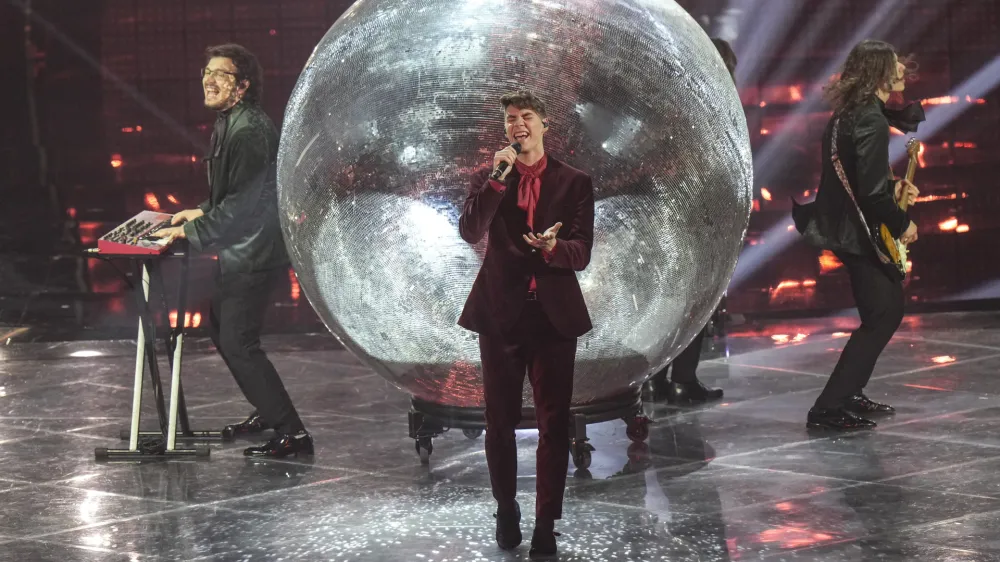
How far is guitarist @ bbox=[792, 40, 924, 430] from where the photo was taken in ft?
19.7

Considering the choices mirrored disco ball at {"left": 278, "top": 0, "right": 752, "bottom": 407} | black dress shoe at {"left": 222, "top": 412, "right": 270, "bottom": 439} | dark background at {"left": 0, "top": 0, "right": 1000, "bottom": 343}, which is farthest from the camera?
dark background at {"left": 0, "top": 0, "right": 1000, "bottom": 343}

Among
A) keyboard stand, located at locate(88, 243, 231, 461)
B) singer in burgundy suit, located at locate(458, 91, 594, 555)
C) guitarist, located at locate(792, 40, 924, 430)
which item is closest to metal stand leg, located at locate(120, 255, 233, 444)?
keyboard stand, located at locate(88, 243, 231, 461)

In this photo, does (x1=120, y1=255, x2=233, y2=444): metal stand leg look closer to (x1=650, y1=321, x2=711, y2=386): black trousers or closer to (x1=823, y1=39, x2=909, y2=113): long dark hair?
(x1=650, y1=321, x2=711, y2=386): black trousers

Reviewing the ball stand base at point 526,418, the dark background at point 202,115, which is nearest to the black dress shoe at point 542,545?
the ball stand base at point 526,418

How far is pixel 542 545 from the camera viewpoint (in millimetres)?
4352

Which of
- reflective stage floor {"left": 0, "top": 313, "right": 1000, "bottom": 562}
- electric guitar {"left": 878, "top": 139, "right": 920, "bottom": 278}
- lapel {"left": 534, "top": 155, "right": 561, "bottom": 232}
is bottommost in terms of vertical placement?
reflective stage floor {"left": 0, "top": 313, "right": 1000, "bottom": 562}

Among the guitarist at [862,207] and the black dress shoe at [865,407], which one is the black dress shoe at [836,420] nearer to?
the guitarist at [862,207]

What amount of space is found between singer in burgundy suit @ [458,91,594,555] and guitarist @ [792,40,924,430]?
Result: 2.12 meters

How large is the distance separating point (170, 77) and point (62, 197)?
1.25 meters

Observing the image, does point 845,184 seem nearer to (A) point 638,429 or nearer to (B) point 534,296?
(A) point 638,429

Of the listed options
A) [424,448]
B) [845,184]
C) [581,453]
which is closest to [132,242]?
[424,448]

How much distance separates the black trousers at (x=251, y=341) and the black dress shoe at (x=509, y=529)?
182 cm

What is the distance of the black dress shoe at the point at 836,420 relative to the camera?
615 centimetres

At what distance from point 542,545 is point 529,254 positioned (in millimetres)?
930
